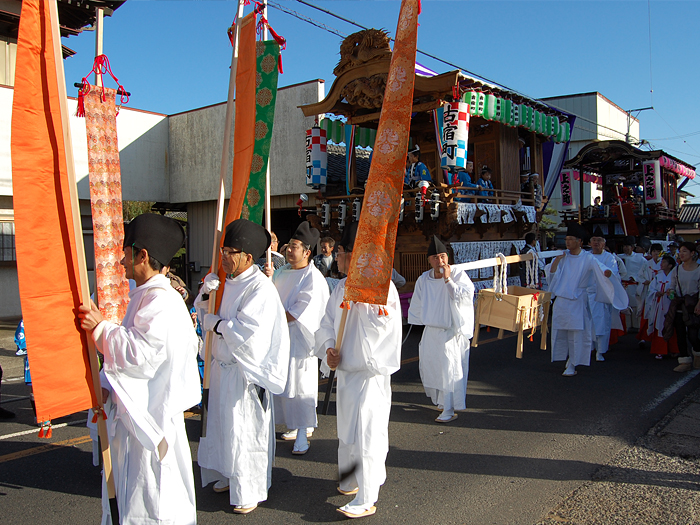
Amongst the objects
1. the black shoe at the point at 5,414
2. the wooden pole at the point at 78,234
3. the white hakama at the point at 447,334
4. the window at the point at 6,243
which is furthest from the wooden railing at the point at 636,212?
the wooden pole at the point at 78,234

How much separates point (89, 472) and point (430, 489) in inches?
107

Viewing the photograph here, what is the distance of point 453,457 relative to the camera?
4477 millimetres

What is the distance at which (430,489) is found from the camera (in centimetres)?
386

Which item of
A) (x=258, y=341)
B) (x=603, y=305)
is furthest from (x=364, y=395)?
(x=603, y=305)

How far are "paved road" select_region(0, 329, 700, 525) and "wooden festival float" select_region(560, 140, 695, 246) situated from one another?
40.2ft

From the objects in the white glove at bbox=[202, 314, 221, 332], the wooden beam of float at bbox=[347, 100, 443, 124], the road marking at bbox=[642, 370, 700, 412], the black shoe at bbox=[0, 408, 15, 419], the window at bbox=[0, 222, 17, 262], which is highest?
the wooden beam of float at bbox=[347, 100, 443, 124]

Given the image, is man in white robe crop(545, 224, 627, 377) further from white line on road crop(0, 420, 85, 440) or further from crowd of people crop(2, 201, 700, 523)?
white line on road crop(0, 420, 85, 440)

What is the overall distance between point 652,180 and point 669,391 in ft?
46.1

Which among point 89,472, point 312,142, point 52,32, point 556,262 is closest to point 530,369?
point 556,262

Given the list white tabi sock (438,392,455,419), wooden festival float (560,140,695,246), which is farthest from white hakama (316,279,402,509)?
wooden festival float (560,140,695,246)

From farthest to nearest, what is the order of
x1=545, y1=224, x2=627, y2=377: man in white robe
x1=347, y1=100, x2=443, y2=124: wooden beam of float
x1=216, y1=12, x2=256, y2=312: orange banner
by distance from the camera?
x1=347, y1=100, x2=443, y2=124: wooden beam of float, x1=545, y1=224, x2=627, y2=377: man in white robe, x1=216, y1=12, x2=256, y2=312: orange banner

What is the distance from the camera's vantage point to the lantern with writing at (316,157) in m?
13.0

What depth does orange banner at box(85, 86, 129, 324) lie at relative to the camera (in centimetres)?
434

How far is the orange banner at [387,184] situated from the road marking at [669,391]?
3.95 metres
